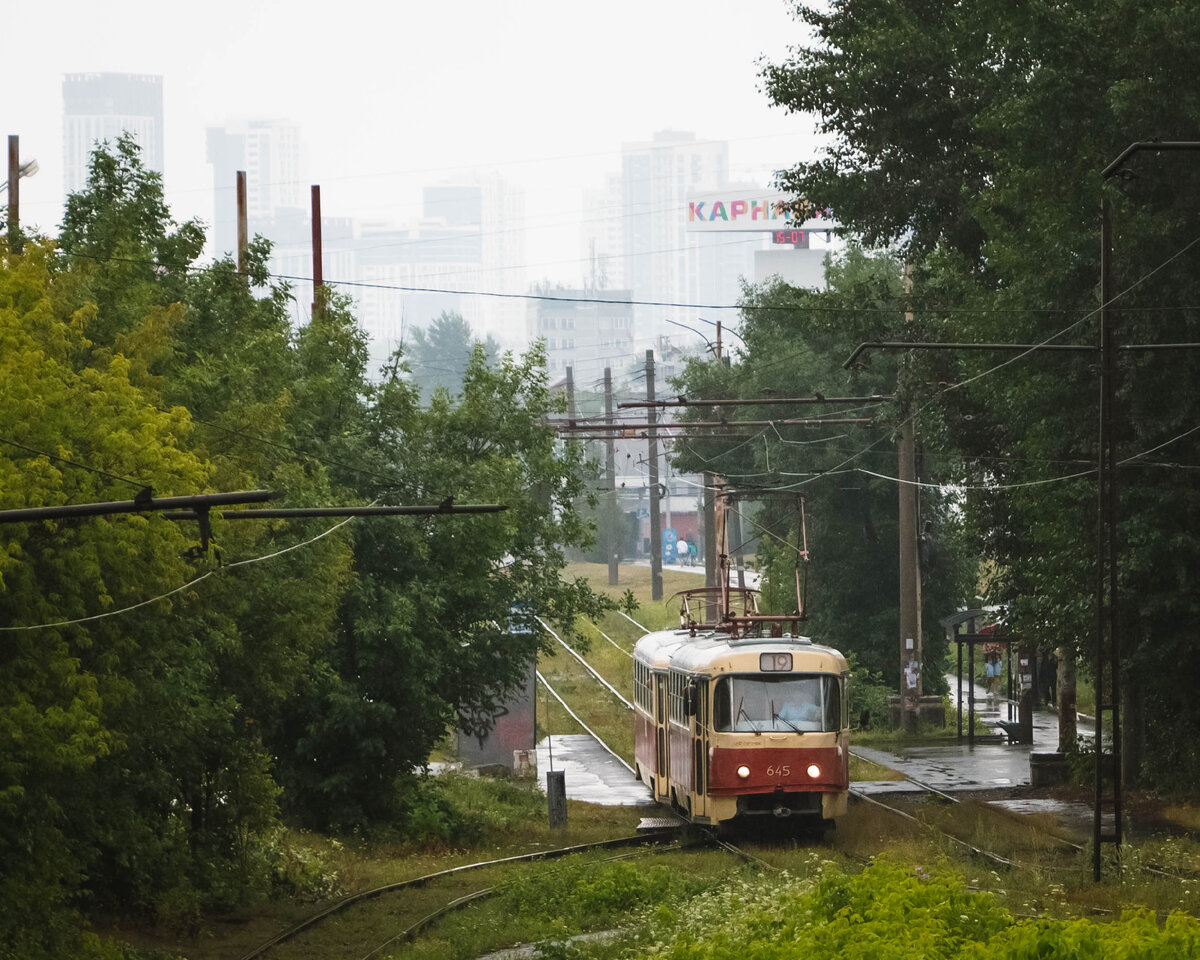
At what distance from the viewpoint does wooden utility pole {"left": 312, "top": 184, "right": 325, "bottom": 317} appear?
1195 inches

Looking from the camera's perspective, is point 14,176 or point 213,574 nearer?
point 213,574

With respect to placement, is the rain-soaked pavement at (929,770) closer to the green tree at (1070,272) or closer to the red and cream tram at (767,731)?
the green tree at (1070,272)

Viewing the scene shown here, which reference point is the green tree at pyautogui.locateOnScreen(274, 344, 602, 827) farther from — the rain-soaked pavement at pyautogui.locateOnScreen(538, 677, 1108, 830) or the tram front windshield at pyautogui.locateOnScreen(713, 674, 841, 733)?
the tram front windshield at pyautogui.locateOnScreen(713, 674, 841, 733)

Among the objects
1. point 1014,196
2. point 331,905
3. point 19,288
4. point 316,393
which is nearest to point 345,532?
point 316,393

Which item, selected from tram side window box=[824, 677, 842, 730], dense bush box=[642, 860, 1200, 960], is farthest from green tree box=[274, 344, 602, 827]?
dense bush box=[642, 860, 1200, 960]

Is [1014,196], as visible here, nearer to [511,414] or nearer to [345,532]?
[511,414]

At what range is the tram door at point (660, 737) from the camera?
93.6ft

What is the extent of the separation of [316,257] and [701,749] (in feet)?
41.5

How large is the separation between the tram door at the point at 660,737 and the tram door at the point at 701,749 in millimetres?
3346

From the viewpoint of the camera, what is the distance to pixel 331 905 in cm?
2203

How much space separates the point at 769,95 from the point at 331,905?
1862 cm

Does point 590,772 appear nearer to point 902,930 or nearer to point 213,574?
point 213,574

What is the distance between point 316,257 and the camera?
32031 millimetres

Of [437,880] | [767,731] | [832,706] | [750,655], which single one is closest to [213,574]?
[437,880]
